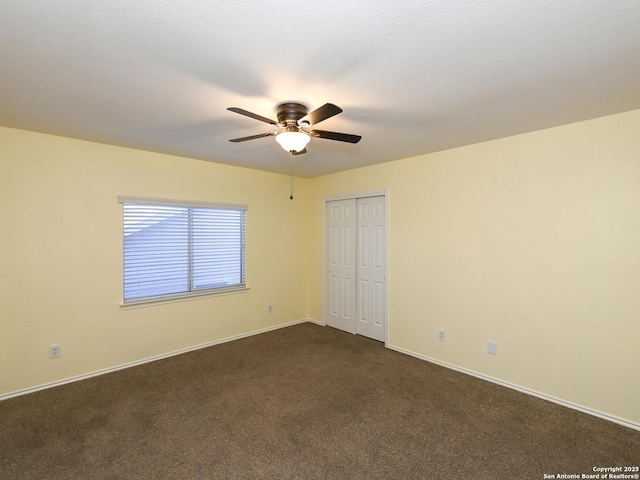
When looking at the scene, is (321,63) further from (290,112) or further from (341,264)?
(341,264)

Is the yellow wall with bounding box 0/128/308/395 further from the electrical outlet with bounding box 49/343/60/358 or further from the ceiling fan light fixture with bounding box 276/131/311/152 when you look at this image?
the ceiling fan light fixture with bounding box 276/131/311/152

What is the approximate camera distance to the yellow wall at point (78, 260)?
110 inches

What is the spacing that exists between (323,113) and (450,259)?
236cm

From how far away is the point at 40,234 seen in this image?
9.52 feet

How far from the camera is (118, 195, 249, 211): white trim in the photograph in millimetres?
3373

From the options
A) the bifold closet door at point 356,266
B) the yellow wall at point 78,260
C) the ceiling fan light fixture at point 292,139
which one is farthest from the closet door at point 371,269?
the ceiling fan light fixture at point 292,139

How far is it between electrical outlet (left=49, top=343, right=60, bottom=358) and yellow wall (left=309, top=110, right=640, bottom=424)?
3683 millimetres

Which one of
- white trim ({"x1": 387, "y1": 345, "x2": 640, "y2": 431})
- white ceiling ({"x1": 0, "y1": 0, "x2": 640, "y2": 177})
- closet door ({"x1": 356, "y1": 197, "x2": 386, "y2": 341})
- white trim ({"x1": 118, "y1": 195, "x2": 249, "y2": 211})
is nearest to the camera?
white ceiling ({"x1": 0, "y1": 0, "x2": 640, "y2": 177})

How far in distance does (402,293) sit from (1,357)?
13.4 ft

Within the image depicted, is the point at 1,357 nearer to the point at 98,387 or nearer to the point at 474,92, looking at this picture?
the point at 98,387

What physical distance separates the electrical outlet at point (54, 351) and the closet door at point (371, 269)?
3.47 meters

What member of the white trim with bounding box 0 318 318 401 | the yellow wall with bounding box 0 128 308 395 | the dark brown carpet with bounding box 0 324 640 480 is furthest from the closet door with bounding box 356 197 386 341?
the yellow wall with bounding box 0 128 308 395

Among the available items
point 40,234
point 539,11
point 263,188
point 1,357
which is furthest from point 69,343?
point 539,11

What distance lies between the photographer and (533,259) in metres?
2.82
